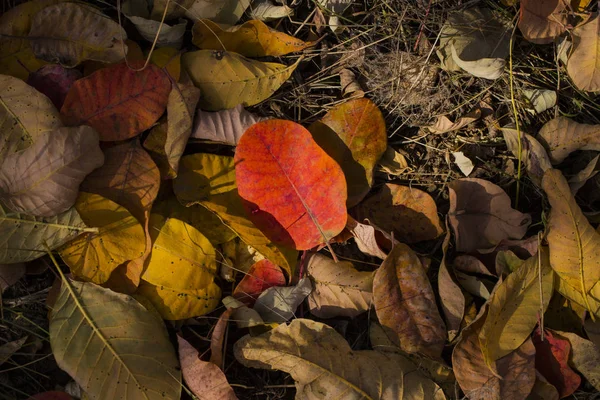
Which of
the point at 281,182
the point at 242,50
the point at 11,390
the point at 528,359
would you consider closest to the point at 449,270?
the point at 528,359

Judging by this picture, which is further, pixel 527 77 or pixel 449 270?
pixel 527 77

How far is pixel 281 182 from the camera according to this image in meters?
1.43

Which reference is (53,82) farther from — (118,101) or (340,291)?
(340,291)

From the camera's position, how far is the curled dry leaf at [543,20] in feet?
5.06

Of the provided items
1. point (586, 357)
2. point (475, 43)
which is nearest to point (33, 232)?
point (475, 43)

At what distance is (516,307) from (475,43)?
2.22ft

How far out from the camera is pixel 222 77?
1.50 metres

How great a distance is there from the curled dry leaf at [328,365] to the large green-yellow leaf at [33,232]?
469 mm

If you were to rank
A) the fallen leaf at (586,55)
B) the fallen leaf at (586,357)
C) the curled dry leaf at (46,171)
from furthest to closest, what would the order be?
1. the fallen leaf at (586,55)
2. the fallen leaf at (586,357)
3. the curled dry leaf at (46,171)

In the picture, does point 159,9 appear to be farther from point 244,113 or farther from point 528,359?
point 528,359

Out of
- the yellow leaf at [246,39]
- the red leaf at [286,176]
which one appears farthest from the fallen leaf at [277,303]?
the yellow leaf at [246,39]

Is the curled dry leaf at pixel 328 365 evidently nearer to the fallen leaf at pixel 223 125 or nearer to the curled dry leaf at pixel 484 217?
the curled dry leaf at pixel 484 217

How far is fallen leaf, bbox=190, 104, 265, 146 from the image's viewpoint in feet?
4.84

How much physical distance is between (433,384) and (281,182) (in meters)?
0.60
